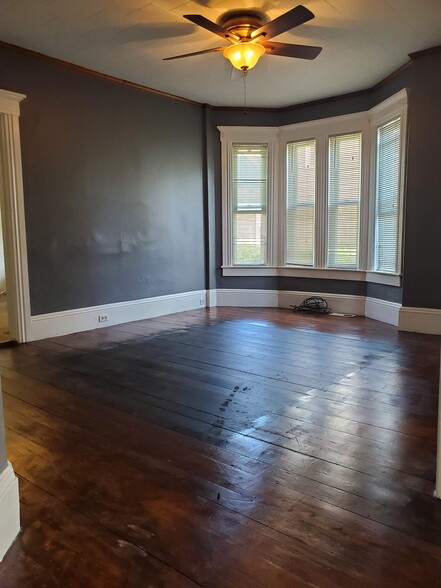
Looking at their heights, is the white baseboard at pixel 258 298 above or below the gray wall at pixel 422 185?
below

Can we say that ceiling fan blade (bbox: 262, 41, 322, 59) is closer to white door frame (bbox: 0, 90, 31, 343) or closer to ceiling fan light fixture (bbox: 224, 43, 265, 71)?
ceiling fan light fixture (bbox: 224, 43, 265, 71)

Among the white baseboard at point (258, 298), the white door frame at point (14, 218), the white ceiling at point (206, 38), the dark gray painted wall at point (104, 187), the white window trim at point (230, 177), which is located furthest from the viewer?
the white baseboard at point (258, 298)

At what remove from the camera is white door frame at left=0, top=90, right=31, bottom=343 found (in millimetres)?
4301

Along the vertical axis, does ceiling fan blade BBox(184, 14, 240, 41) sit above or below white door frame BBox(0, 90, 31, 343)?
above

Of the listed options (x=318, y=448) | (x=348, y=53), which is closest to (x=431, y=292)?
(x=348, y=53)

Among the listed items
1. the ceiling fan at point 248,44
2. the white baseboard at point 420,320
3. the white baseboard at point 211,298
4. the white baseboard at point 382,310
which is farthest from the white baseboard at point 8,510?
the white baseboard at point 211,298

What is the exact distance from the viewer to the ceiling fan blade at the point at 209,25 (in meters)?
3.20

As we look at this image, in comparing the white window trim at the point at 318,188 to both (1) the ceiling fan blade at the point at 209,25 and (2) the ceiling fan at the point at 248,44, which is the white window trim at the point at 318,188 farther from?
(1) the ceiling fan blade at the point at 209,25

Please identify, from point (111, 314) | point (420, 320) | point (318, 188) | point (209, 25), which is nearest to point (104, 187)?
point (111, 314)

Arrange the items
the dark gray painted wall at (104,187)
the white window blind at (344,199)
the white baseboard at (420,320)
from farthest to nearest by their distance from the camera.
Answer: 1. the white window blind at (344,199)
2. the white baseboard at (420,320)
3. the dark gray painted wall at (104,187)

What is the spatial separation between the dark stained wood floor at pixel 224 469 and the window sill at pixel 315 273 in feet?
6.19

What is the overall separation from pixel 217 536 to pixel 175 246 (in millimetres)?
4945

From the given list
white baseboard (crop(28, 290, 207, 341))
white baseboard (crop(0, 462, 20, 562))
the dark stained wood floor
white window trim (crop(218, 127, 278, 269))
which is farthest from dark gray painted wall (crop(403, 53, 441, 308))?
white baseboard (crop(0, 462, 20, 562))

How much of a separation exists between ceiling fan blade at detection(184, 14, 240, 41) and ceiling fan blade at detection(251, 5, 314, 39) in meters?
0.20
